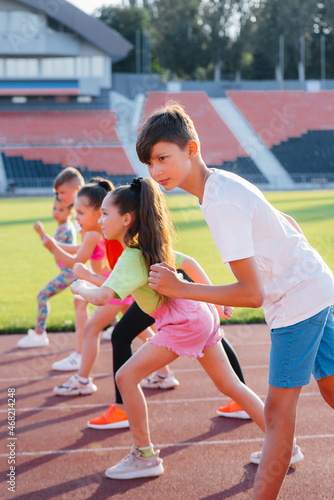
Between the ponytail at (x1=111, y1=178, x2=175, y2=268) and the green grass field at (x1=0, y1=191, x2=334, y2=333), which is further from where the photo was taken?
the green grass field at (x1=0, y1=191, x2=334, y2=333)

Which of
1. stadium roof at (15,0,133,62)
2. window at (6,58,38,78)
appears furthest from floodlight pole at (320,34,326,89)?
window at (6,58,38,78)

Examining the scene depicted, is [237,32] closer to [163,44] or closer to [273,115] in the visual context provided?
[163,44]

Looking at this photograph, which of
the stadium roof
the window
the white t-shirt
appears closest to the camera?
the white t-shirt

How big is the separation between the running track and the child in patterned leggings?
68 cm

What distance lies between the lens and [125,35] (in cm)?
6669

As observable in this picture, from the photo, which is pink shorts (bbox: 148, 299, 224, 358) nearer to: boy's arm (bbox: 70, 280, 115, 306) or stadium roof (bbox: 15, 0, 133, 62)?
boy's arm (bbox: 70, 280, 115, 306)

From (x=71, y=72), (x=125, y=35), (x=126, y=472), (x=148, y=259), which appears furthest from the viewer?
(x=125, y=35)

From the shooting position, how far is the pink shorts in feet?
11.3

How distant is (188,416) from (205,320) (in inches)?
53.1

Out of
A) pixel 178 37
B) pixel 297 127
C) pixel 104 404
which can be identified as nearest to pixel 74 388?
pixel 104 404

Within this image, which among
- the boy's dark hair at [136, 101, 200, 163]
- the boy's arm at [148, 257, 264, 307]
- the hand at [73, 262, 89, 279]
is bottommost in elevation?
the hand at [73, 262, 89, 279]

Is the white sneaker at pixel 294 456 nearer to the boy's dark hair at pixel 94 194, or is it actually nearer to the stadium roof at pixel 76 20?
the boy's dark hair at pixel 94 194

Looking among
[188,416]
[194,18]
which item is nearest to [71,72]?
[194,18]

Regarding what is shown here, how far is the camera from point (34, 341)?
6.53 m
